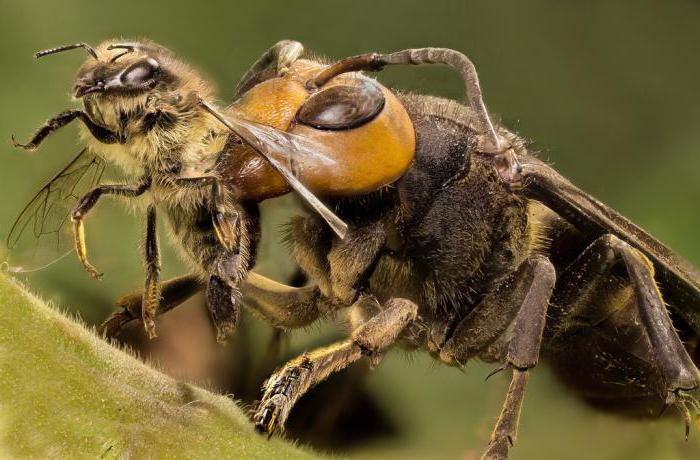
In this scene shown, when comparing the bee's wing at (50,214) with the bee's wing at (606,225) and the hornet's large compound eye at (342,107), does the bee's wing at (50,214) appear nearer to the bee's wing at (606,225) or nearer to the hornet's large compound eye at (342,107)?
the hornet's large compound eye at (342,107)

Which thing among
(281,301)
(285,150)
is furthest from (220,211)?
(281,301)

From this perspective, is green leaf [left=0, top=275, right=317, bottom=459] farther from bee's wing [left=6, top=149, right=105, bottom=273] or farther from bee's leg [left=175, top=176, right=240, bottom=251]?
bee's wing [left=6, top=149, right=105, bottom=273]

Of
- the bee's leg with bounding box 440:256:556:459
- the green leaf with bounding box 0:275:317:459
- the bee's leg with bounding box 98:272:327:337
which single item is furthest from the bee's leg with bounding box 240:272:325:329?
the green leaf with bounding box 0:275:317:459

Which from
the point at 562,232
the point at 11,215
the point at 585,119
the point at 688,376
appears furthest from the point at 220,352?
the point at 585,119

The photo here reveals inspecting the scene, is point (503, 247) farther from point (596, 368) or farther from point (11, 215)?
point (11, 215)

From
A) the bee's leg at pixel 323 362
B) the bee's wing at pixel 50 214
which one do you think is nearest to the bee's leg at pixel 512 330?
the bee's leg at pixel 323 362
